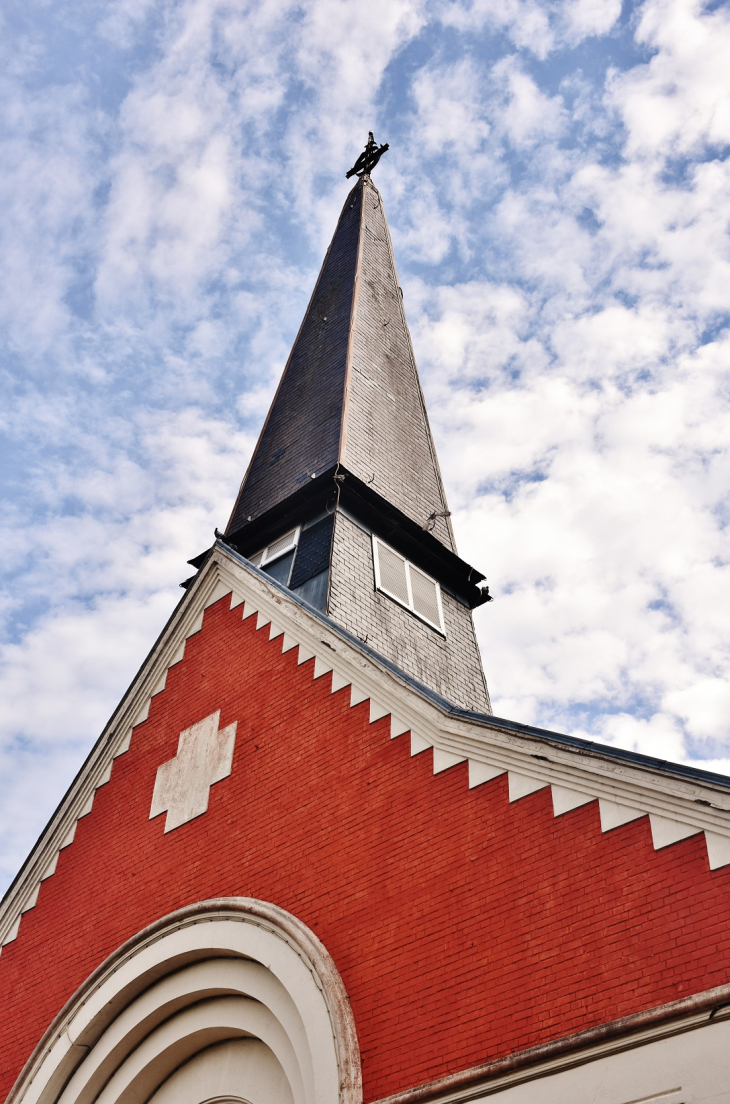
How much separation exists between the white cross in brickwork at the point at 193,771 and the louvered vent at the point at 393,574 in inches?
181

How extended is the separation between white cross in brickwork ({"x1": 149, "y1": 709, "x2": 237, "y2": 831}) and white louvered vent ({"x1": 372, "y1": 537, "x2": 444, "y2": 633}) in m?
4.57

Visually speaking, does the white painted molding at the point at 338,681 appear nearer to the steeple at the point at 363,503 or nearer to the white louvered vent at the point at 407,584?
the steeple at the point at 363,503

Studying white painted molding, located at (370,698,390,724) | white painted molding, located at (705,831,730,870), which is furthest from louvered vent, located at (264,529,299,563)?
white painted molding, located at (705,831,730,870)

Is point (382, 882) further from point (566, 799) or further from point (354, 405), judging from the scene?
point (354, 405)

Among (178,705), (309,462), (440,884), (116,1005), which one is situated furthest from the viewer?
(309,462)

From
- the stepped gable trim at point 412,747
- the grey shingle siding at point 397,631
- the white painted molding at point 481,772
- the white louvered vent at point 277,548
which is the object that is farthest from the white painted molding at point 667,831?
the white louvered vent at point 277,548

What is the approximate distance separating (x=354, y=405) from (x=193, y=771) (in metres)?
9.49

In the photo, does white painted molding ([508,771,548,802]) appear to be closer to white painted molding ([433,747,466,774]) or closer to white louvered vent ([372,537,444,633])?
white painted molding ([433,747,466,774])

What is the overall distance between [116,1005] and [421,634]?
7136 mm

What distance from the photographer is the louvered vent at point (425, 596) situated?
15664mm

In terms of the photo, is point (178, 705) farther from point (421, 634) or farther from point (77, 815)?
point (421, 634)

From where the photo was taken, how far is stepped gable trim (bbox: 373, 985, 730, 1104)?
19.1ft

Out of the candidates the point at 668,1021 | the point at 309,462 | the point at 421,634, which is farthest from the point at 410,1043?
the point at 309,462

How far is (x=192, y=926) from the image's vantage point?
29.9 ft
